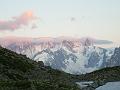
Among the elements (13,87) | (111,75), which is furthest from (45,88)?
(111,75)

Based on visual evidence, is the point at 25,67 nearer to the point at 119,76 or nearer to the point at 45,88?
the point at 119,76

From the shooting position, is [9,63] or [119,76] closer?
[9,63]

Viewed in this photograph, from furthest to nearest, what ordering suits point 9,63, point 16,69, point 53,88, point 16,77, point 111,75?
1. point 111,75
2. point 9,63
3. point 16,69
4. point 16,77
5. point 53,88

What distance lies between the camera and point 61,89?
51.3 m

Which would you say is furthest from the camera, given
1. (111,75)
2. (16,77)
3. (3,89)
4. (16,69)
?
(111,75)

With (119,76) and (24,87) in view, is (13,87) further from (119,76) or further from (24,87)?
(119,76)

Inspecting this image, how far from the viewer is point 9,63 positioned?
429 feet

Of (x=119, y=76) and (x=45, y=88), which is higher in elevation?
(x=45, y=88)

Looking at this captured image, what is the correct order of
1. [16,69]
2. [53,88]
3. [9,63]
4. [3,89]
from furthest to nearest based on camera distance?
[9,63] < [16,69] < [53,88] < [3,89]

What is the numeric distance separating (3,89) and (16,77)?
5302cm

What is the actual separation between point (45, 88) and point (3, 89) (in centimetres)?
710

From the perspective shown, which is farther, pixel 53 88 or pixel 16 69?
pixel 16 69

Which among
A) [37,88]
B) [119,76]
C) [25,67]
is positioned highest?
[37,88]

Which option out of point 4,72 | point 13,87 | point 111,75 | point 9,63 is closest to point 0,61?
point 9,63
